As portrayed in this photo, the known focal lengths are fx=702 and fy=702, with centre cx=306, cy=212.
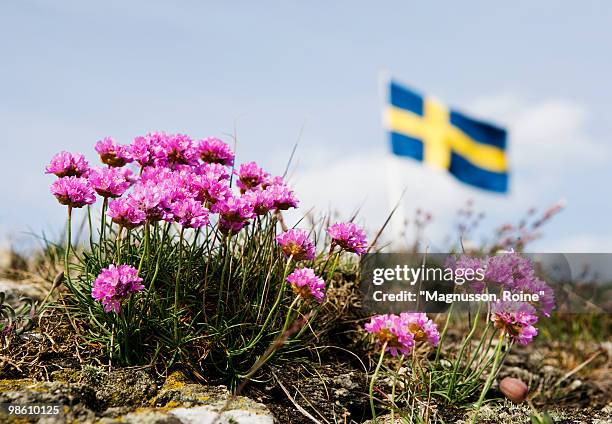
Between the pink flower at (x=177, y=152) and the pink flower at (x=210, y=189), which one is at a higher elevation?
the pink flower at (x=177, y=152)

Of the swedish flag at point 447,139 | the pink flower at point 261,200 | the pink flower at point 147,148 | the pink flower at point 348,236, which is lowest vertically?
the pink flower at point 348,236

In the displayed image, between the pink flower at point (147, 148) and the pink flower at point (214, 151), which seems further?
the pink flower at point (214, 151)

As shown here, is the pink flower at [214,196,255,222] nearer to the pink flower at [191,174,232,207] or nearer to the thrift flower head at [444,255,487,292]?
the pink flower at [191,174,232,207]

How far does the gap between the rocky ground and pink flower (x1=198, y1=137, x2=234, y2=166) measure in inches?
42.9

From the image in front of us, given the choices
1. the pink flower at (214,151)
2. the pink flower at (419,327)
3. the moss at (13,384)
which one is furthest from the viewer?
the pink flower at (214,151)

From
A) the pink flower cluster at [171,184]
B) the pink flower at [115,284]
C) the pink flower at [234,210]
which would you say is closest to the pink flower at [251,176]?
the pink flower cluster at [171,184]

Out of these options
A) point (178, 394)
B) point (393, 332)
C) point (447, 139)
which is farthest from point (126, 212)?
point (447, 139)

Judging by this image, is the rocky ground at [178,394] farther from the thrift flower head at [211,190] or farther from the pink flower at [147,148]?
the pink flower at [147,148]

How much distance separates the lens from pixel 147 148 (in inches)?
139

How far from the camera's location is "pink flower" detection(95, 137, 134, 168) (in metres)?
3.48

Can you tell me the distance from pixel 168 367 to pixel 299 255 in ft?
2.85

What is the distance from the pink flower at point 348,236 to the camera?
3.11m

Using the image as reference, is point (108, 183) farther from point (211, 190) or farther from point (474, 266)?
point (474, 266)

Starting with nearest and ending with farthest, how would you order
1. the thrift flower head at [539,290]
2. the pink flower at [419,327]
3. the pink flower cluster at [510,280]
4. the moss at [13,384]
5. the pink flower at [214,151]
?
the pink flower at [419,327], the moss at [13,384], the pink flower cluster at [510,280], the thrift flower head at [539,290], the pink flower at [214,151]
